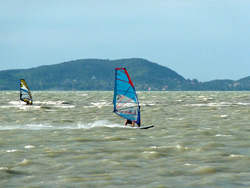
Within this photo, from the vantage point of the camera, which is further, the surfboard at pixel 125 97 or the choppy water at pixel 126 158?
the surfboard at pixel 125 97

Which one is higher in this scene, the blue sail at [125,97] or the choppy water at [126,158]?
the blue sail at [125,97]

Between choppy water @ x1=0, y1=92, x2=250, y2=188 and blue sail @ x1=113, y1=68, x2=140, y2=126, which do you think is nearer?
choppy water @ x1=0, y1=92, x2=250, y2=188

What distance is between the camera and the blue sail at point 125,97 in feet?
86.6

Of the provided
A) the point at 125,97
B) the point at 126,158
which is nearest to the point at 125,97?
the point at 125,97

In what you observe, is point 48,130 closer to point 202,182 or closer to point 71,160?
point 71,160

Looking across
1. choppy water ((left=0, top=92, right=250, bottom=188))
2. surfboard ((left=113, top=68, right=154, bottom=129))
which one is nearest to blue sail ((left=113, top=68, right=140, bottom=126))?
surfboard ((left=113, top=68, right=154, bottom=129))

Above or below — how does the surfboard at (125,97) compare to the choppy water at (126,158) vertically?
above

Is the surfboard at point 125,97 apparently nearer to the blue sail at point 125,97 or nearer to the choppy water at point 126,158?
the blue sail at point 125,97

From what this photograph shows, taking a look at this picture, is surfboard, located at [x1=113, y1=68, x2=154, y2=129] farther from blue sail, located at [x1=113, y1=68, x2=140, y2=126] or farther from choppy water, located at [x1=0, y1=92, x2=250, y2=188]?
choppy water, located at [x1=0, y1=92, x2=250, y2=188]

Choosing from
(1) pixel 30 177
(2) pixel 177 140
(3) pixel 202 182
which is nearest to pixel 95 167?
(1) pixel 30 177

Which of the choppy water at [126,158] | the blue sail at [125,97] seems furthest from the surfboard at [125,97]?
the choppy water at [126,158]

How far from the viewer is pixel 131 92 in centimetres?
2670

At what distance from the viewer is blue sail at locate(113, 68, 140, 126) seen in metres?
26.4

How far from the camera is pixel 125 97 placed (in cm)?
2681
